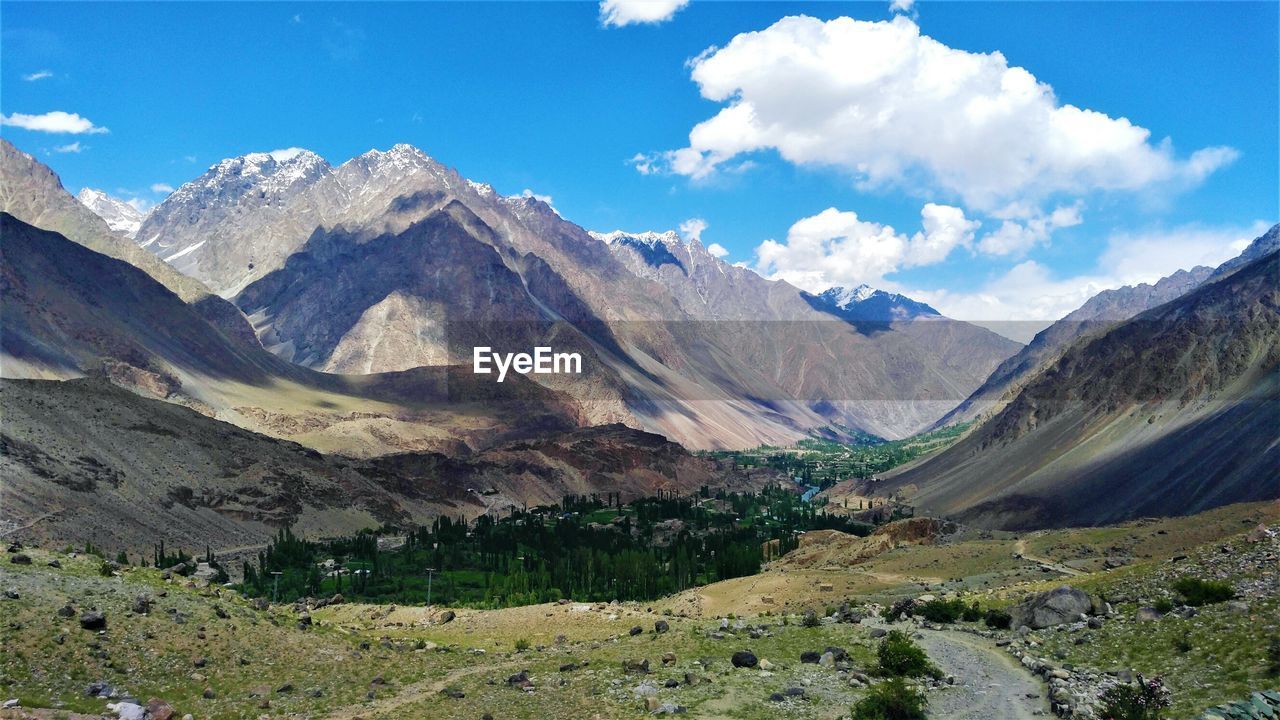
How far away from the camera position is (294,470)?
12750 cm

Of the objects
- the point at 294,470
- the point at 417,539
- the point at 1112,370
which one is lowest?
the point at 417,539

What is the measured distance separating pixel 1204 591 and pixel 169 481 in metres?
106

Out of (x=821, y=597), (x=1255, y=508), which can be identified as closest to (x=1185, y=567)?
(x=821, y=597)

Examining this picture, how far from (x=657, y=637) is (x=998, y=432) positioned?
174514 mm

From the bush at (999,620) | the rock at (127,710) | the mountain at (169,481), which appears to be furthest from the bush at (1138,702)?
the mountain at (169,481)

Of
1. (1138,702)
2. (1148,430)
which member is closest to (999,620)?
(1138,702)

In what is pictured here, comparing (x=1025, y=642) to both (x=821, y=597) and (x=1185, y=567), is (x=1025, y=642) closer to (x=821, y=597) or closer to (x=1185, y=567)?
(x=1185, y=567)

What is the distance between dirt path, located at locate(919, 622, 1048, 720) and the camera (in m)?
27.6

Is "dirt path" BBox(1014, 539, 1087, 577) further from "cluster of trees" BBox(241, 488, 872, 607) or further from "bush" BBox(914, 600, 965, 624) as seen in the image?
"cluster of trees" BBox(241, 488, 872, 607)

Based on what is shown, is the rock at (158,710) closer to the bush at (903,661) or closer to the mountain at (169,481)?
the bush at (903,661)

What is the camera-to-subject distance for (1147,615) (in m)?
32.3

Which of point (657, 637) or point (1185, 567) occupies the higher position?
point (1185, 567)

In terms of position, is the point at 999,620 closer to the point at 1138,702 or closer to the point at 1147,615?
the point at 1147,615

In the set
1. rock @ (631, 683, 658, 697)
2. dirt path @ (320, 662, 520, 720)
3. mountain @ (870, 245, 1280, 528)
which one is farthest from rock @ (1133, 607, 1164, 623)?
mountain @ (870, 245, 1280, 528)
